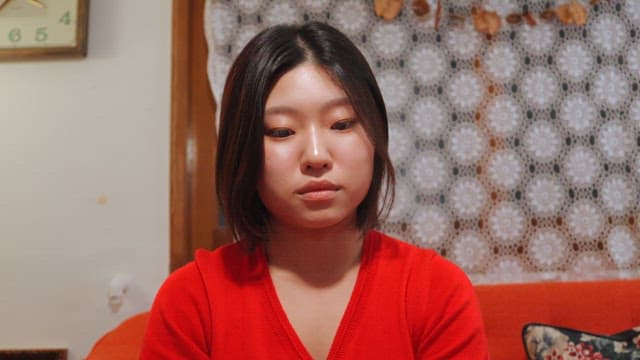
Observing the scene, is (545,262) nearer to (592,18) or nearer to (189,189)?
(592,18)

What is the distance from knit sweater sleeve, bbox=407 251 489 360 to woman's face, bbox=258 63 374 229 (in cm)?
16

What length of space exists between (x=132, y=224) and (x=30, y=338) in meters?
0.45

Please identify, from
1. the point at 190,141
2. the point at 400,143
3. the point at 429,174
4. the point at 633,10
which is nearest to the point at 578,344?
the point at 429,174

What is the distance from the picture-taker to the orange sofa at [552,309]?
1209 millimetres

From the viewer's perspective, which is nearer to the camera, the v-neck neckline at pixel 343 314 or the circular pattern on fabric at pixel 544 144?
the v-neck neckline at pixel 343 314

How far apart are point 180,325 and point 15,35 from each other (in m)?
1.26

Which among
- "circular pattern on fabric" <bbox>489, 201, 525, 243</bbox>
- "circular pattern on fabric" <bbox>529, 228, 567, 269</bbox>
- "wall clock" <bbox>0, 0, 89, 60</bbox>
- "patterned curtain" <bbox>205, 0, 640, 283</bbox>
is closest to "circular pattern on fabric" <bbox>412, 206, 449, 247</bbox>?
"patterned curtain" <bbox>205, 0, 640, 283</bbox>

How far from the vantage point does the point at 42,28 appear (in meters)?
1.46

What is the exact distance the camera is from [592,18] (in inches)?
56.4

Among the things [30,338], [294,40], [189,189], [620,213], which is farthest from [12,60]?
[620,213]

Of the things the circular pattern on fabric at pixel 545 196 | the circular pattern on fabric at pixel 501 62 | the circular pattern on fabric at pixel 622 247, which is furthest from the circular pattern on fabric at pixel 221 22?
the circular pattern on fabric at pixel 622 247

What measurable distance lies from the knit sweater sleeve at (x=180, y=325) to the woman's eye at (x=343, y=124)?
0.29 meters

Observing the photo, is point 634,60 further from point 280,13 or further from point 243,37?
point 243,37

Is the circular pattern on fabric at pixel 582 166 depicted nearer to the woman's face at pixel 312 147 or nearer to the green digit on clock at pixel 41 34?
the woman's face at pixel 312 147
